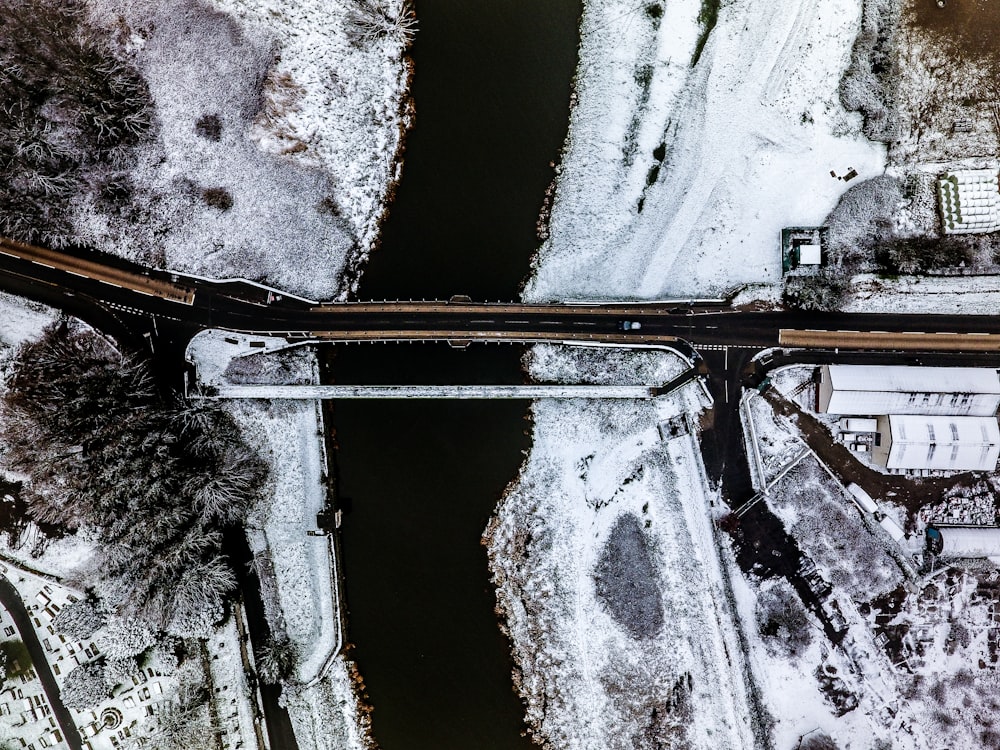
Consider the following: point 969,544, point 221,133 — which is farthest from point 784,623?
point 221,133

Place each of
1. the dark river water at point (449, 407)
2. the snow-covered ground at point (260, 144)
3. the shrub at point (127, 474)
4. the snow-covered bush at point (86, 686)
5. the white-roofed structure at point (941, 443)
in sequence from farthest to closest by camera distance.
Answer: the dark river water at point (449, 407) → the snow-covered ground at point (260, 144) → the snow-covered bush at point (86, 686) → the white-roofed structure at point (941, 443) → the shrub at point (127, 474)

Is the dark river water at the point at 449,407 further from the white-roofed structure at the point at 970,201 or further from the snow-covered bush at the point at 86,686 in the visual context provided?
the white-roofed structure at the point at 970,201

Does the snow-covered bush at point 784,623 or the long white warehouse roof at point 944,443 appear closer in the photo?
the long white warehouse roof at point 944,443

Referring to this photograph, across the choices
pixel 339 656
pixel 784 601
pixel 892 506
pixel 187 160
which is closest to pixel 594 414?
pixel 784 601

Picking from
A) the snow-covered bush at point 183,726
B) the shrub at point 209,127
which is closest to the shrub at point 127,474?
the snow-covered bush at point 183,726

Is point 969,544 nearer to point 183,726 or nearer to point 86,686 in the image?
point 183,726

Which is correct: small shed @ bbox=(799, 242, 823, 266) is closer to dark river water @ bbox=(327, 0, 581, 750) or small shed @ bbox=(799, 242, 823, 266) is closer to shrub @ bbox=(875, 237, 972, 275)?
shrub @ bbox=(875, 237, 972, 275)
